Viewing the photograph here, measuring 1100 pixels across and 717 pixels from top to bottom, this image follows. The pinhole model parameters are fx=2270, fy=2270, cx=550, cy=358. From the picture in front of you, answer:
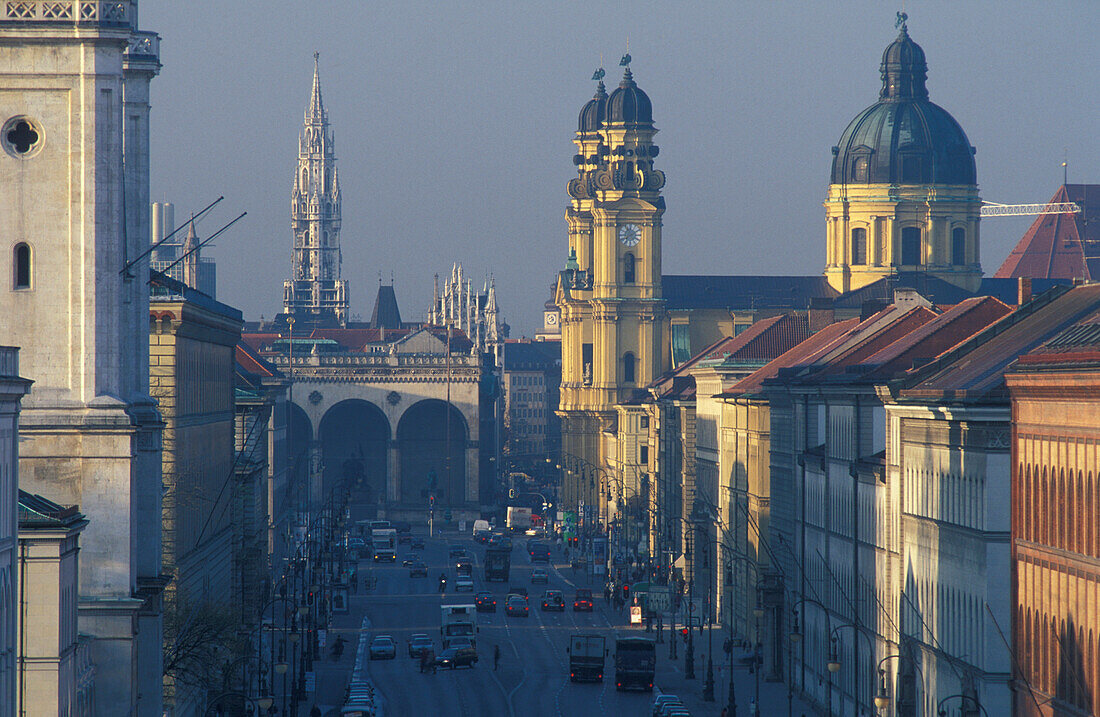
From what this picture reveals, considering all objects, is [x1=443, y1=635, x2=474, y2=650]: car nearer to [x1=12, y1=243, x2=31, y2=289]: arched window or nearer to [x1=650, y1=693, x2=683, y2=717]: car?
[x1=650, y1=693, x2=683, y2=717]: car

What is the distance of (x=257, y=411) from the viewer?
125 m

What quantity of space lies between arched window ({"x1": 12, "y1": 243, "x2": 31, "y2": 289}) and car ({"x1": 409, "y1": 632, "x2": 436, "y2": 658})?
42.8 meters

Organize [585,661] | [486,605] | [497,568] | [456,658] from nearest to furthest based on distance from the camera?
[585,661] → [456,658] → [486,605] → [497,568]

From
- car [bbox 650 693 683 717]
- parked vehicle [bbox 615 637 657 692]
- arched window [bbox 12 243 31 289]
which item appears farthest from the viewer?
parked vehicle [bbox 615 637 657 692]

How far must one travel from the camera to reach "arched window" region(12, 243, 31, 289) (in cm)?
5791

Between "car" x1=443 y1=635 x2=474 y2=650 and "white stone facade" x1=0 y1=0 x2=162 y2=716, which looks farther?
"car" x1=443 y1=635 x2=474 y2=650

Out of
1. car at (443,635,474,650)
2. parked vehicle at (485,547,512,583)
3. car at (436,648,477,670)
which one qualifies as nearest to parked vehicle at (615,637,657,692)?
car at (436,648,477,670)

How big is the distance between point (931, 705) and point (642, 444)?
429ft

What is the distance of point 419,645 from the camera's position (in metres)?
100

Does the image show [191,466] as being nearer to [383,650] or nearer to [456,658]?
[456,658]

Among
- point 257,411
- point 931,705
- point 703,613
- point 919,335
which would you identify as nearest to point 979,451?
point 931,705

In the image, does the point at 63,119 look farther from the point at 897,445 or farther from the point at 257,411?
the point at 257,411

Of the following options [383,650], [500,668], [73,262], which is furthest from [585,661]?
[73,262]

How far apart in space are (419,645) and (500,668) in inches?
192
